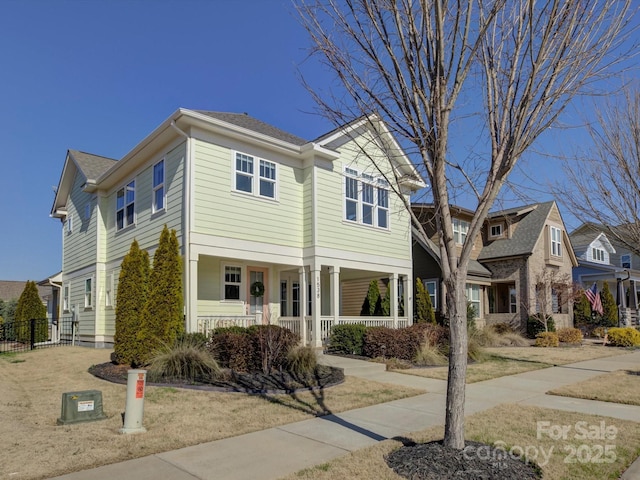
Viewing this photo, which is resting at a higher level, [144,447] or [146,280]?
[146,280]

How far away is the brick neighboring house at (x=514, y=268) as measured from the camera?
964 inches

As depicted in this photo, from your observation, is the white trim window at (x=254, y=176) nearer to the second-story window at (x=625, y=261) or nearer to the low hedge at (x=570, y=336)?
the low hedge at (x=570, y=336)

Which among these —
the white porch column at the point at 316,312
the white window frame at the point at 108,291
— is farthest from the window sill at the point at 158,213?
the white porch column at the point at 316,312

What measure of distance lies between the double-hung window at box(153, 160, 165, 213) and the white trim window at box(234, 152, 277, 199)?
2.47m

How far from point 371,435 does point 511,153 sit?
12.9 ft

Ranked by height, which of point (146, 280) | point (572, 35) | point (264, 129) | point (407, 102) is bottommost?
point (146, 280)

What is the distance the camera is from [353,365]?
43.3ft

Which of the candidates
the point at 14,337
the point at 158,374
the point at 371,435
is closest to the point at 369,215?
the point at 158,374

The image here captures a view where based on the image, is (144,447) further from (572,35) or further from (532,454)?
(572,35)

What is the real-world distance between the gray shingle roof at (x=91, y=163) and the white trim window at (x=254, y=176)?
7.57 meters

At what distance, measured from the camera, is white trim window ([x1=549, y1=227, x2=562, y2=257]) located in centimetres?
2748

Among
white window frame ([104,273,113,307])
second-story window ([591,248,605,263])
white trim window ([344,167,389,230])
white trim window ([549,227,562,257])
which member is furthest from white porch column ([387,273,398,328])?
second-story window ([591,248,605,263])

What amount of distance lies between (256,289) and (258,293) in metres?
0.16

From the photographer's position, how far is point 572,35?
5.50 m
